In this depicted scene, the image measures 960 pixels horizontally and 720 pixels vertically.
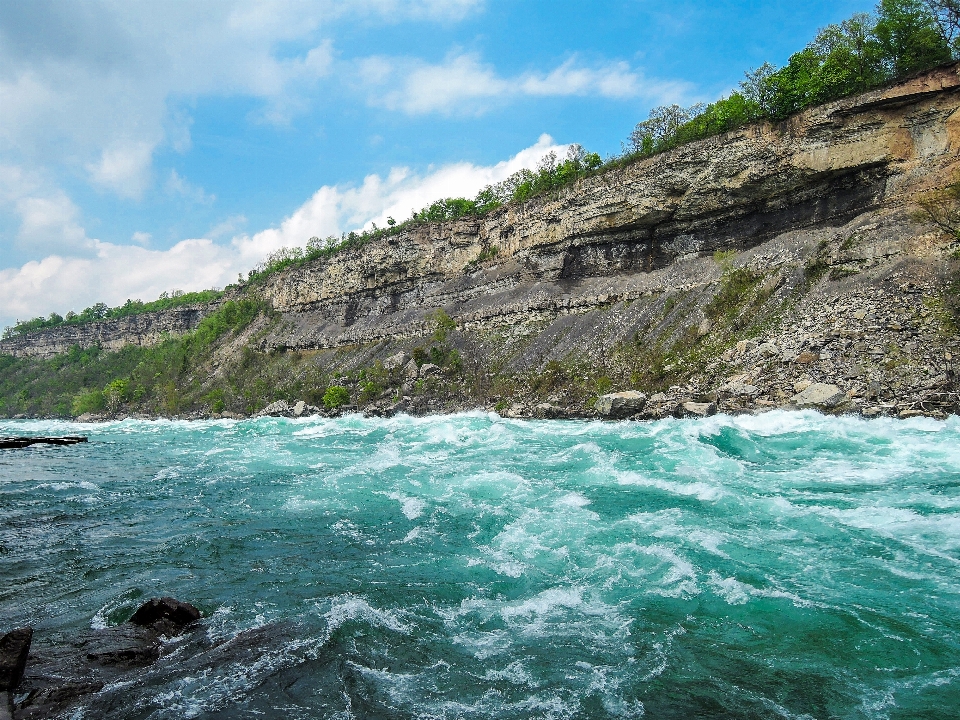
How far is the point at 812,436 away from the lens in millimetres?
18484

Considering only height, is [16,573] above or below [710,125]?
below

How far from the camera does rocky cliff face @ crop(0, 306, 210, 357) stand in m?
108

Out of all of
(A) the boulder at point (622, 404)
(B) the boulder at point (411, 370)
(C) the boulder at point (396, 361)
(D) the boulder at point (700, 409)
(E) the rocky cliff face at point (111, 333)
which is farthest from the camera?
(E) the rocky cliff face at point (111, 333)

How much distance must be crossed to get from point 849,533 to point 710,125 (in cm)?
4195

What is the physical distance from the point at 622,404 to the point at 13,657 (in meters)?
26.6

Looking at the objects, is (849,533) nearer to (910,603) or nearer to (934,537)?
(934,537)

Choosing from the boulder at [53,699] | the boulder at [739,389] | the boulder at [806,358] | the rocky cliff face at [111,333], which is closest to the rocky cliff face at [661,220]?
the boulder at [806,358]

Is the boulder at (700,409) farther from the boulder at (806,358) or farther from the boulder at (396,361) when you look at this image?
the boulder at (396,361)

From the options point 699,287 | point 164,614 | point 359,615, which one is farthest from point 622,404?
point 164,614

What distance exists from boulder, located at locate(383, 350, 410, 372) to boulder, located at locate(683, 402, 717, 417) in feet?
91.9

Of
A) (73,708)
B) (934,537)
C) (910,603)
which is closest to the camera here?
(73,708)

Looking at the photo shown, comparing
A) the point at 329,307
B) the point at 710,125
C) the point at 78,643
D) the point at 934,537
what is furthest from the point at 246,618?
the point at 329,307

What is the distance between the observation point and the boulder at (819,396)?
22328mm

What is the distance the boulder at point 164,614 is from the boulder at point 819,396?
2363 cm
